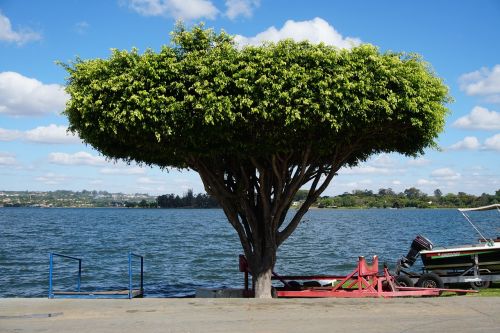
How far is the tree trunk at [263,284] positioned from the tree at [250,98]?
314 cm

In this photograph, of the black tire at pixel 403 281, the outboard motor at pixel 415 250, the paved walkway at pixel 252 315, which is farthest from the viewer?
the outboard motor at pixel 415 250

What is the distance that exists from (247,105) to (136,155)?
5164 millimetres

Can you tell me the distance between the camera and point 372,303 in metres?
14.6

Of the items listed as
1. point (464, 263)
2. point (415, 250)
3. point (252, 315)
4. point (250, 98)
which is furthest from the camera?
point (415, 250)

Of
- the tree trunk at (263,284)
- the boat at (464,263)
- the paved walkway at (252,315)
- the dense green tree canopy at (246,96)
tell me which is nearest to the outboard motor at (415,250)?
the boat at (464,263)

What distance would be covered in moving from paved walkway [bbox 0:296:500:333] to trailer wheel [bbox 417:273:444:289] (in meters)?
3.35

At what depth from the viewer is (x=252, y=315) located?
12922mm

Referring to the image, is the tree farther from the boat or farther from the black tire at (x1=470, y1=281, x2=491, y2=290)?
the black tire at (x1=470, y1=281, x2=491, y2=290)

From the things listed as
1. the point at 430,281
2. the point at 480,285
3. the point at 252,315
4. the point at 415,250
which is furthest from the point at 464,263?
the point at 252,315

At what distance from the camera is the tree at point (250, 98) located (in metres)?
14.0

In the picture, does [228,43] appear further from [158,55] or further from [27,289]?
[27,289]

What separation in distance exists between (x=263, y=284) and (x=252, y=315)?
165 inches

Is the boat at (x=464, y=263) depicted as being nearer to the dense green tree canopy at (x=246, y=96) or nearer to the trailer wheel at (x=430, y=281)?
the trailer wheel at (x=430, y=281)

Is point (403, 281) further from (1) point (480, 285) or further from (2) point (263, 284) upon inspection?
(2) point (263, 284)
